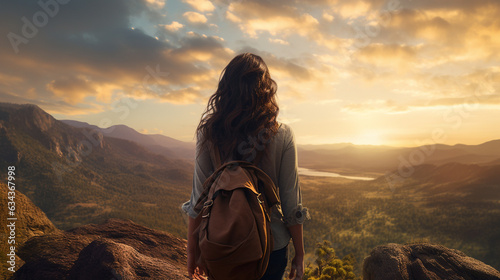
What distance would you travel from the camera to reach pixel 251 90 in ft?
7.03

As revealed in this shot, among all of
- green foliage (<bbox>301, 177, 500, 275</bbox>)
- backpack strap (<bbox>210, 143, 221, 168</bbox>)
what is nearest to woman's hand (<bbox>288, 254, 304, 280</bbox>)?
backpack strap (<bbox>210, 143, 221, 168</bbox>)

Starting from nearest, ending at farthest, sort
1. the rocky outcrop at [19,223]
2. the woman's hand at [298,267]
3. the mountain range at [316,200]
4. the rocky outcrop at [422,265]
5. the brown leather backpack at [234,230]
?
the brown leather backpack at [234,230]
the woman's hand at [298,267]
the rocky outcrop at [422,265]
the rocky outcrop at [19,223]
the mountain range at [316,200]

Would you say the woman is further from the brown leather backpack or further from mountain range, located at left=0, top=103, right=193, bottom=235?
mountain range, located at left=0, top=103, right=193, bottom=235

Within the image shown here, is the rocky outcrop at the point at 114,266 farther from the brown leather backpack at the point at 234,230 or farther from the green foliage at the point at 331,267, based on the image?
the green foliage at the point at 331,267

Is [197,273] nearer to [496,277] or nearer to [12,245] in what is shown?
[496,277]

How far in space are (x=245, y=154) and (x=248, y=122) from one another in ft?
0.94

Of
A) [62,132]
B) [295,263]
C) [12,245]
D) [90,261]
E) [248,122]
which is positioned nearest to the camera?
[248,122]

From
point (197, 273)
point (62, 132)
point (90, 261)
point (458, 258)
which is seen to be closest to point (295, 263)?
point (197, 273)

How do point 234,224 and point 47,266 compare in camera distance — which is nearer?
point 234,224

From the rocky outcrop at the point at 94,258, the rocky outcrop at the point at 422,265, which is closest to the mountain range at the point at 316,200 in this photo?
the rocky outcrop at the point at 94,258

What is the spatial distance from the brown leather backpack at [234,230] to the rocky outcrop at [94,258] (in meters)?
2.76

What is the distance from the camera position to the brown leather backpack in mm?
1644

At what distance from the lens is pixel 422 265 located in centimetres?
426

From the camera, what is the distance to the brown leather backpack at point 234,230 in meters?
1.64
